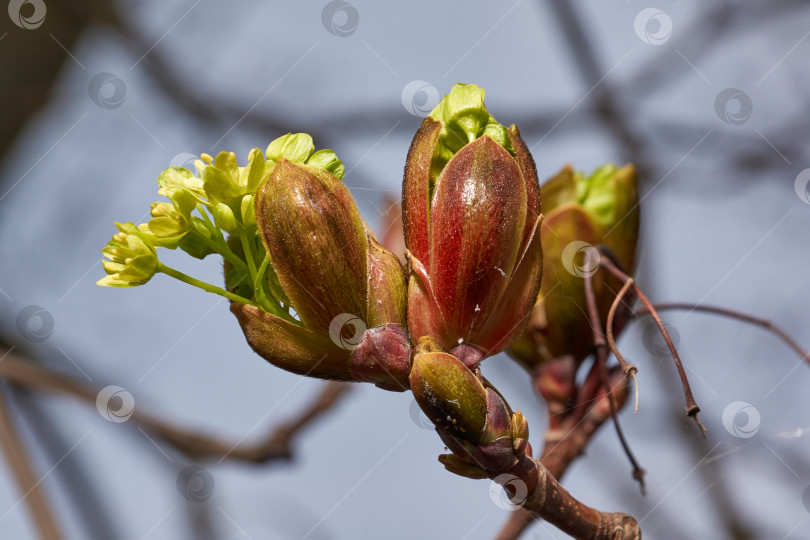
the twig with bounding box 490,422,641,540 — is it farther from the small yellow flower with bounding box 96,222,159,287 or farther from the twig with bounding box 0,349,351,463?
the twig with bounding box 0,349,351,463

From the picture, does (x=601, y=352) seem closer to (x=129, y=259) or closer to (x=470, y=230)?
(x=470, y=230)

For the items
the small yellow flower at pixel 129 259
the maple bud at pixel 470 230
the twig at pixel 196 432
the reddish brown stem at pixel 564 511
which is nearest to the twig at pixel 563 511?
the reddish brown stem at pixel 564 511

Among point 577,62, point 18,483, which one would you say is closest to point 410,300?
point 18,483

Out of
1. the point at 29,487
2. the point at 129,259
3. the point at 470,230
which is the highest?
the point at 470,230

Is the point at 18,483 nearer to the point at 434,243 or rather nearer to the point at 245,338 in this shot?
the point at 245,338

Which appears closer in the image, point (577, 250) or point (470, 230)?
point (470, 230)

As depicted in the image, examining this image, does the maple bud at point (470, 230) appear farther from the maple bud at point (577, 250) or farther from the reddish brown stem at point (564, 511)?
the maple bud at point (577, 250)

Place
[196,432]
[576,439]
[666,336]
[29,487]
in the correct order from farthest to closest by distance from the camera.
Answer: [196,432], [29,487], [576,439], [666,336]

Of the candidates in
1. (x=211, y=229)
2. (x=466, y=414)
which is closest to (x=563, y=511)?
(x=466, y=414)

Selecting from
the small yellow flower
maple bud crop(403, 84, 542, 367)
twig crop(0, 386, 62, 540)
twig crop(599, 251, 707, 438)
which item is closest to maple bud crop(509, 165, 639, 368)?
twig crop(599, 251, 707, 438)
